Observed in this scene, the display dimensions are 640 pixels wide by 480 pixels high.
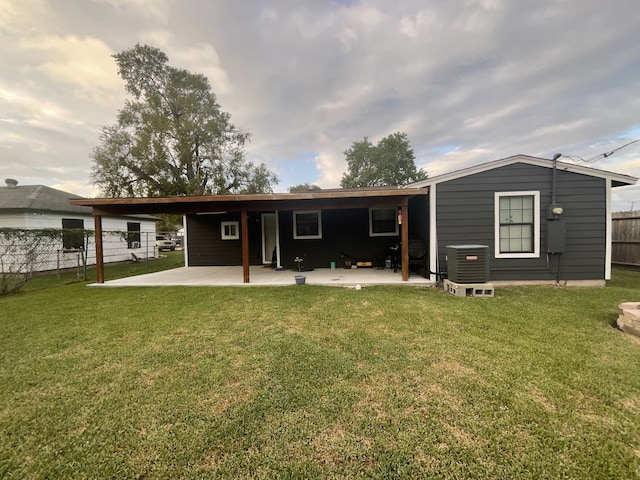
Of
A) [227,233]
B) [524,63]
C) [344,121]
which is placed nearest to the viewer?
[524,63]

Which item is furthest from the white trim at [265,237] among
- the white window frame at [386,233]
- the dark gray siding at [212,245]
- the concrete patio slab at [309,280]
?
the white window frame at [386,233]

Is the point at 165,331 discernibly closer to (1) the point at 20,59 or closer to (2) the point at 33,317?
(2) the point at 33,317

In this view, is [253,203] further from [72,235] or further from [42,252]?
[72,235]

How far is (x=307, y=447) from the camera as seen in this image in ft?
5.41

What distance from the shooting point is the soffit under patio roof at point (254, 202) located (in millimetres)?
6306

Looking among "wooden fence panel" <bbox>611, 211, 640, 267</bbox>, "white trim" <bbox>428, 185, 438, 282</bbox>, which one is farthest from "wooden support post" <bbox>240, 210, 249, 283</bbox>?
"wooden fence panel" <bbox>611, 211, 640, 267</bbox>

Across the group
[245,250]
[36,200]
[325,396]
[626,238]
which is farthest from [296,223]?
[36,200]

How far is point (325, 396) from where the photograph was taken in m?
2.16

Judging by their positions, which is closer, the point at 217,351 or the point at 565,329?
the point at 217,351

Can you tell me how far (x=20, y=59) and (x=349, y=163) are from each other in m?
27.8

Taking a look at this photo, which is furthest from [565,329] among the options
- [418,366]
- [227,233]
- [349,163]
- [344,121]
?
[349,163]

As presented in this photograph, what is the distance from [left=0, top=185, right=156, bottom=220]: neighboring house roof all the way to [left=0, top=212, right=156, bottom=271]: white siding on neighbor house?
28 cm

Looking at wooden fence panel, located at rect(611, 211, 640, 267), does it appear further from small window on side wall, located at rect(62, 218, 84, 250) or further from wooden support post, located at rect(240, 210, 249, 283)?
small window on side wall, located at rect(62, 218, 84, 250)

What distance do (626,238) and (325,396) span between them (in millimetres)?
11592
